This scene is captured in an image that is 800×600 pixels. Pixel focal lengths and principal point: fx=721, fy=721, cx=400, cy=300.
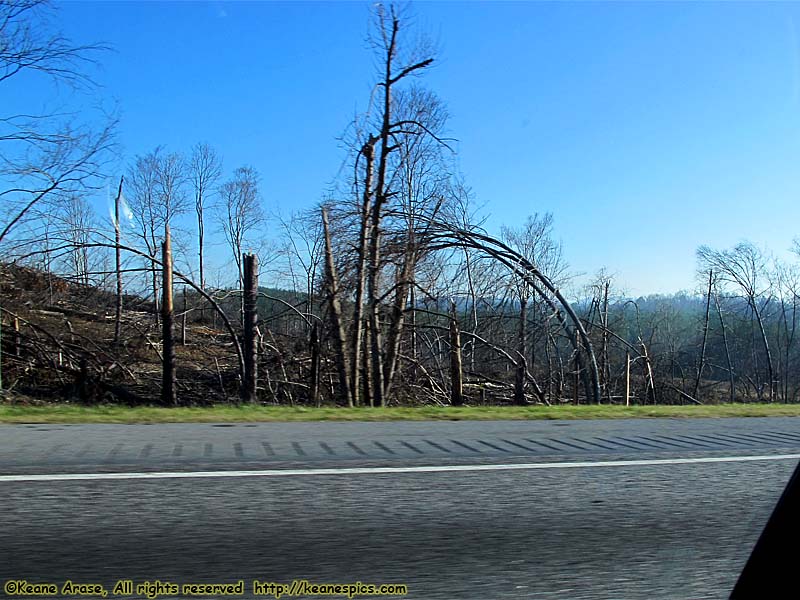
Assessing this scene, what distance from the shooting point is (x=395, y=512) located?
16.7ft

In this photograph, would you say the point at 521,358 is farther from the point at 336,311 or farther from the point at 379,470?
the point at 379,470

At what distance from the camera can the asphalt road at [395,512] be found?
399cm

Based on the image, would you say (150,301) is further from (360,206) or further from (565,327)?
(565,327)

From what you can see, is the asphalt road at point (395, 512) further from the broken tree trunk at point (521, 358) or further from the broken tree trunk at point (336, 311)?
the broken tree trunk at point (521, 358)

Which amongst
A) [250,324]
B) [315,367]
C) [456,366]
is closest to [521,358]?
[456,366]

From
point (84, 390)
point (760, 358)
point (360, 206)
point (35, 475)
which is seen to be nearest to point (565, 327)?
point (360, 206)

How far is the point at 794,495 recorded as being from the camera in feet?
9.41

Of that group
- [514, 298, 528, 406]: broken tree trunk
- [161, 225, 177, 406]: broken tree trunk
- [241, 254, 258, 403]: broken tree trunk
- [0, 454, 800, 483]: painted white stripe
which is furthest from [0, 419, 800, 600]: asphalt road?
[161, 225, 177, 406]: broken tree trunk

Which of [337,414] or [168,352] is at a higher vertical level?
[168,352]

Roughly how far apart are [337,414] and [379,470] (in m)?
4.31

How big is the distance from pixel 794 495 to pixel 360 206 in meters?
18.1

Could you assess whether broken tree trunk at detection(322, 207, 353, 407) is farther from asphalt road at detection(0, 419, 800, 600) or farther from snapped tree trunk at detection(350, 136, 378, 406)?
asphalt road at detection(0, 419, 800, 600)

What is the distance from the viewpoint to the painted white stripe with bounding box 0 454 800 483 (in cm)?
572

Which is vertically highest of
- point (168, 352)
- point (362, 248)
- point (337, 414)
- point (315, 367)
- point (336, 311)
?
point (362, 248)
